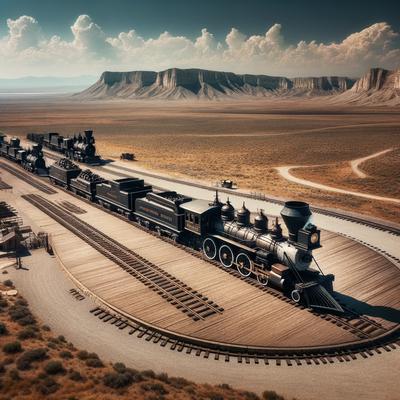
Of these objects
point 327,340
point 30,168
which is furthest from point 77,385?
point 30,168

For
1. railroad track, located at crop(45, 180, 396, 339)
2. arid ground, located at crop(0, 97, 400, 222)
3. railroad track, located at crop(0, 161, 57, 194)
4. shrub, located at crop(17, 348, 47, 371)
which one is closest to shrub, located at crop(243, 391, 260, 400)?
railroad track, located at crop(45, 180, 396, 339)

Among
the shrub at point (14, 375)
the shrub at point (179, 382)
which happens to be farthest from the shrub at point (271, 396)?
the shrub at point (14, 375)

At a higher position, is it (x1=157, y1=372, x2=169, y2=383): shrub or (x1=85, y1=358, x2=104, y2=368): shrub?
(x1=85, y1=358, x2=104, y2=368): shrub

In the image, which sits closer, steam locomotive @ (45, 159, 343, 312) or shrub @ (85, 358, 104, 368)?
shrub @ (85, 358, 104, 368)

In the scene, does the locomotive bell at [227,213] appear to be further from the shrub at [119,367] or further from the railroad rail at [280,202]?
the railroad rail at [280,202]

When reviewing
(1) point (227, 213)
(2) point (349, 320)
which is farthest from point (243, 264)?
(2) point (349, 320)

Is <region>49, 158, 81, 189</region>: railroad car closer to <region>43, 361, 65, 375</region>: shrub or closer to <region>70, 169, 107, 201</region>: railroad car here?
<region>70, 169, 107, 201</region>: railroad car

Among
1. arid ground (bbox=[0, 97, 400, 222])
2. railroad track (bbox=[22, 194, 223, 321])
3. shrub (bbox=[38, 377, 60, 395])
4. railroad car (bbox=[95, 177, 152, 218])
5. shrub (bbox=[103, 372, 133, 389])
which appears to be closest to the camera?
shrub (bbox=[38, 377, 60, 395])

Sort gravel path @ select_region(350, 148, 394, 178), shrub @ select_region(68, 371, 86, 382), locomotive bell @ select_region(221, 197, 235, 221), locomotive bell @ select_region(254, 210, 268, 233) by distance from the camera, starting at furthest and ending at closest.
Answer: gravel path @ select_region(350, 148, 394, 178)
locomotive bell @ select_region(221, 197, 235, 221)
locomotive bell @ select_region(254, 210, 268, 233)
shrub @ select_region(68, 371, 86, 382)
